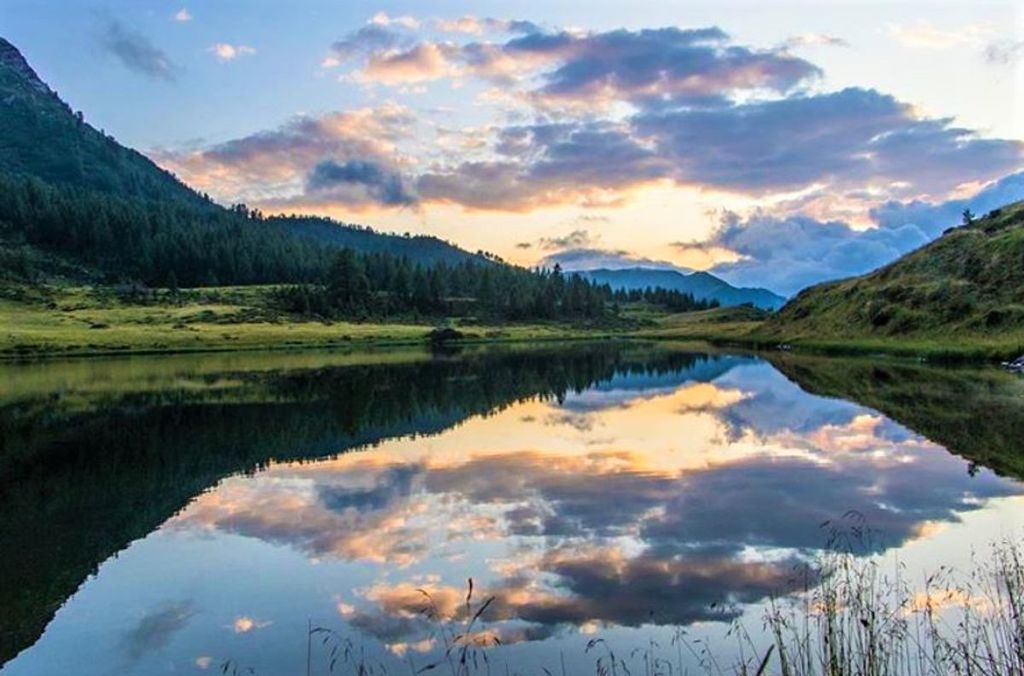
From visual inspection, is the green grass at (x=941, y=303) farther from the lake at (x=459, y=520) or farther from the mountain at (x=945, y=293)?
the lake at (x=459, y=520)

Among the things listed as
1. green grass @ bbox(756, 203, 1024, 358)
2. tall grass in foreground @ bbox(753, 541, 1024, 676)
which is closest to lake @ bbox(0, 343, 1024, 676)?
tall grass in foreground @ bbox(753, 541, 1024, 676)

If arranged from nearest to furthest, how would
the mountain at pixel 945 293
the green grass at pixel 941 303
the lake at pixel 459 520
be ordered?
the lake at pixel 459 520 → the green grass at pixel 941 303 → the mountain at pixel 945 293

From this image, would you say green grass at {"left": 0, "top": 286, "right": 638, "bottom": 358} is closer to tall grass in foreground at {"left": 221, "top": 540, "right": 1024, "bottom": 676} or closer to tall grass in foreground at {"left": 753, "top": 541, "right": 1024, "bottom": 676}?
tall grass in foreground at {"left": 221, "top": 540, "right": 1024, "bottom": 676}

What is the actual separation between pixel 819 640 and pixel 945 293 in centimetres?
9413

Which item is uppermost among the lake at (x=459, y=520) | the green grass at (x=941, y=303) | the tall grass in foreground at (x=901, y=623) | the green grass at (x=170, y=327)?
the green grass at (x=941, y=303)

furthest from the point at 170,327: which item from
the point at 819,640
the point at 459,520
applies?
the point at 819,640

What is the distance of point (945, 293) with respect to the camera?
95.3m

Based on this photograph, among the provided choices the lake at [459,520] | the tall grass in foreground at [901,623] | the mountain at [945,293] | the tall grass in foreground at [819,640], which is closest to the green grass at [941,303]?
the mountain at [945,293]

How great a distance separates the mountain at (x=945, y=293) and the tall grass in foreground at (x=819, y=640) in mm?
76543

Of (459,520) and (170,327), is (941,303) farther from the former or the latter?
(170,327)

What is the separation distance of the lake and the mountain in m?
35.2

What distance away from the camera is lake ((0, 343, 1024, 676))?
624 inches

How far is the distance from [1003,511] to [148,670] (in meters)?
23.0

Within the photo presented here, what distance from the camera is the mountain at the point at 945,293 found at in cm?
8744
